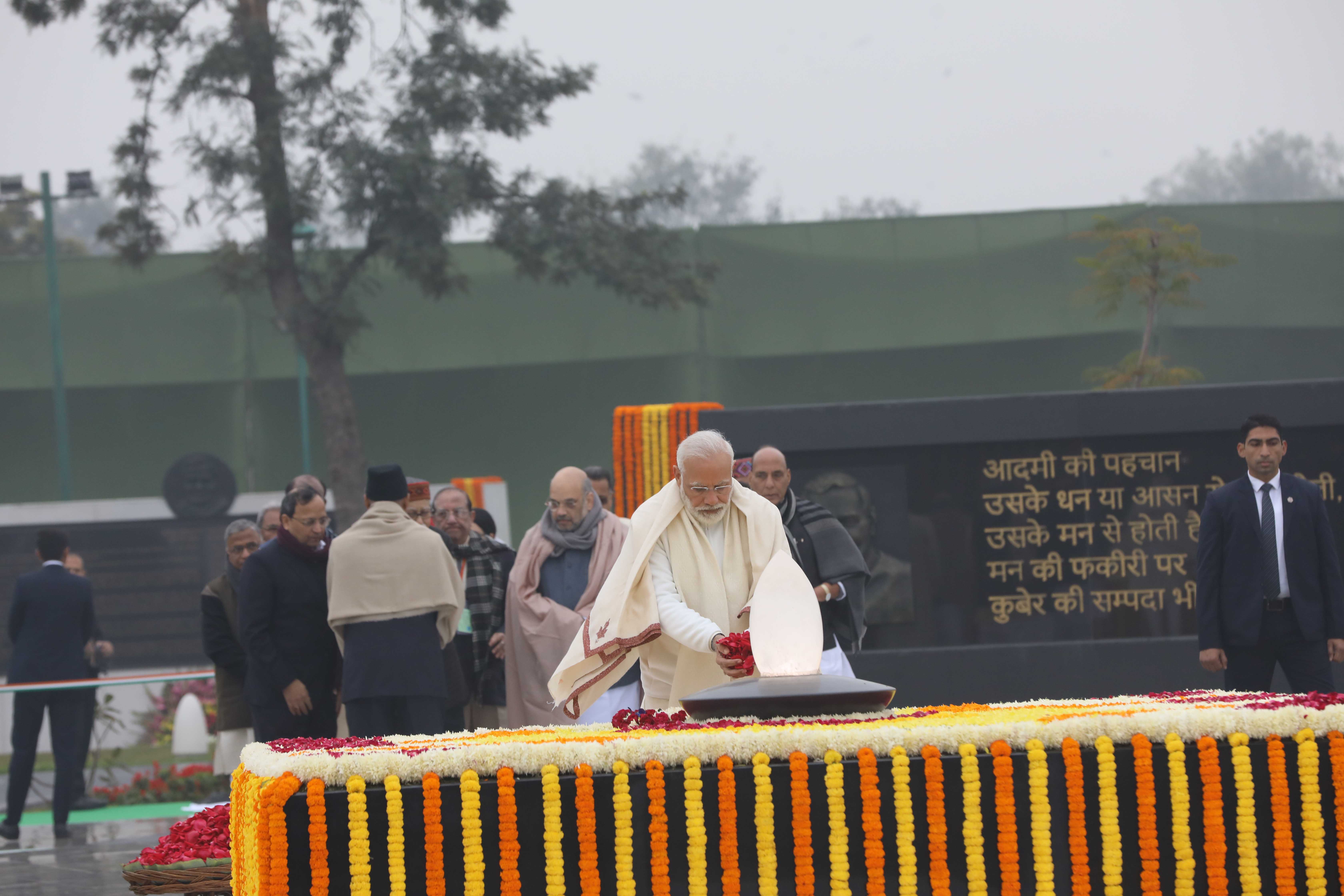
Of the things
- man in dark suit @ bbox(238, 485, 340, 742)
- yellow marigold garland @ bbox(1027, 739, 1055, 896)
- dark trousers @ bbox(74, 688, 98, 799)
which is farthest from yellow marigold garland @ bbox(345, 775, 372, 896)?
dark trousers @ bbox(74, 688, 98, 799)

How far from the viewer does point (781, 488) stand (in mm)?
6781

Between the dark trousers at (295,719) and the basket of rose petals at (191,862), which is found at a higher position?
the dark trousers at (295,719)

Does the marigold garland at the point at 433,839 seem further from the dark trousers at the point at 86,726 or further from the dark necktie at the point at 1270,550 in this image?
the dark trousers at the point at 86,726

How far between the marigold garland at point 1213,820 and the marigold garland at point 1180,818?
0.04 metres

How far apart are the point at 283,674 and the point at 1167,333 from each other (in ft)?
80.6

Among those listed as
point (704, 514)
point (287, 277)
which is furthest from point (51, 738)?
point (287, 277)

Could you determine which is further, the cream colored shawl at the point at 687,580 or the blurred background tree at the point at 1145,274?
the blurred background tree at the point at 1145,274

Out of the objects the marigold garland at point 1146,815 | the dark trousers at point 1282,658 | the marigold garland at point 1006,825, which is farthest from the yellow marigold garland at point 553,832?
the dark trousers at point 1282,658

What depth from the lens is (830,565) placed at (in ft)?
20.7

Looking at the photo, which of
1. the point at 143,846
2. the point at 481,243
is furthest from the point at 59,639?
the point at 481,243

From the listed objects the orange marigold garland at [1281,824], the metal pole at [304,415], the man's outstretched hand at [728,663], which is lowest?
the orange marigold garland at [1281,824]

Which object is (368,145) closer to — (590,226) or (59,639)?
(590,226)

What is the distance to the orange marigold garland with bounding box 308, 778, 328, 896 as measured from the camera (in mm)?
3352

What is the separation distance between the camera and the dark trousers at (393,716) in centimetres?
630
